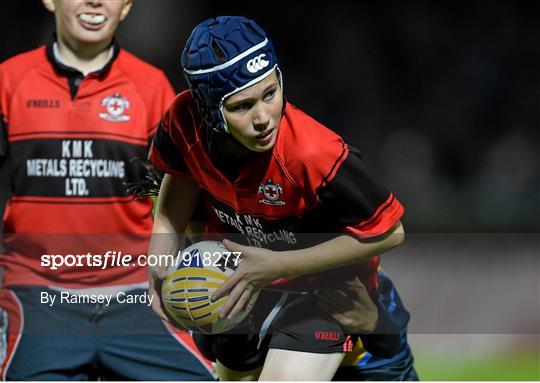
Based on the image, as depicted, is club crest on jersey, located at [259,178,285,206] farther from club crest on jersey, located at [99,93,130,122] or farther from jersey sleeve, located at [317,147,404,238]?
club crest on jersey, located at [99,93,130,122]

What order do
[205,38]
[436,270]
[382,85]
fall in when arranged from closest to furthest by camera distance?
1. [205,38]
2. [436,270]
3. [382,85]

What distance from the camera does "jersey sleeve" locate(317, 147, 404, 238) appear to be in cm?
362

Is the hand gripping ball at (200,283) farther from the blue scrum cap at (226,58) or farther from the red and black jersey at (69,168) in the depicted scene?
the red and black jersey at (69,168)

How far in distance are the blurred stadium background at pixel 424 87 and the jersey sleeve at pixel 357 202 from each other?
476 centimetres

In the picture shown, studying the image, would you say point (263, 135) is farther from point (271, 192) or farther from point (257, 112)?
point (271, 192)

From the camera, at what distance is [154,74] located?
16.4 ft

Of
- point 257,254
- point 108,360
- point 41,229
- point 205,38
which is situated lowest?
point 108,360

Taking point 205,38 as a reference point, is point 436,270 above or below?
below

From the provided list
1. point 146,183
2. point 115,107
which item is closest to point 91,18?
point 115,107

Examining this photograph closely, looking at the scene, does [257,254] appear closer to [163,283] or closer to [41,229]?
[163,283]

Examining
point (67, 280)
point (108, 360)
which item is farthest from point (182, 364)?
Result: point (67, 280)

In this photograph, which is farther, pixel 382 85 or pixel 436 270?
pixel 382 85

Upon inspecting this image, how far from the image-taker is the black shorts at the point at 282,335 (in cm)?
385

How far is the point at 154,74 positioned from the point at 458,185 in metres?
5.27
